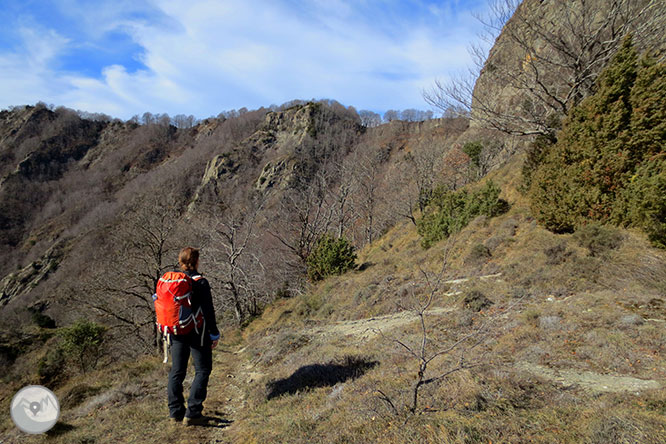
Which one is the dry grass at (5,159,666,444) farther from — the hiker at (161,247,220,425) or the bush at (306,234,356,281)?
the bush at (306,234,356,281)

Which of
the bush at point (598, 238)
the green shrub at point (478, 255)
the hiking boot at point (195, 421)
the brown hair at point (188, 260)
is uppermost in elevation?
the brown hair at point (188, 260)

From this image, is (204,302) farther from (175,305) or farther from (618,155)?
(618,155)

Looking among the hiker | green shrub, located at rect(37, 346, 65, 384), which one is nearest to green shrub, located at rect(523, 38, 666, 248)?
the hiker

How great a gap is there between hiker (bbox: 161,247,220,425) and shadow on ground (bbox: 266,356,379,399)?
122 centimetres

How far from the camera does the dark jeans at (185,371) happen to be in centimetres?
334

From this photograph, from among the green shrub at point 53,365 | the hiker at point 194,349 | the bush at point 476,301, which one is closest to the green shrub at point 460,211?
the bush at point 476,301

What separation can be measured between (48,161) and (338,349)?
134m

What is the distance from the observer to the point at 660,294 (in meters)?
5.36

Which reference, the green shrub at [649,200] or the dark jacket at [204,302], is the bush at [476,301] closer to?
the green shrub at [649,200]

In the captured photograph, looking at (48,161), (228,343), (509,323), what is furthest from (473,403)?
(48,161)

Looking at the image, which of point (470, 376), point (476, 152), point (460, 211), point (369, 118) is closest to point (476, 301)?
point (470, 376)

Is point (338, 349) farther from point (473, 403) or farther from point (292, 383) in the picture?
point (473, 403)

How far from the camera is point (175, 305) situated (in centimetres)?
325

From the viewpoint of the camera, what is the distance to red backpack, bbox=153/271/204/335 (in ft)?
10.7
